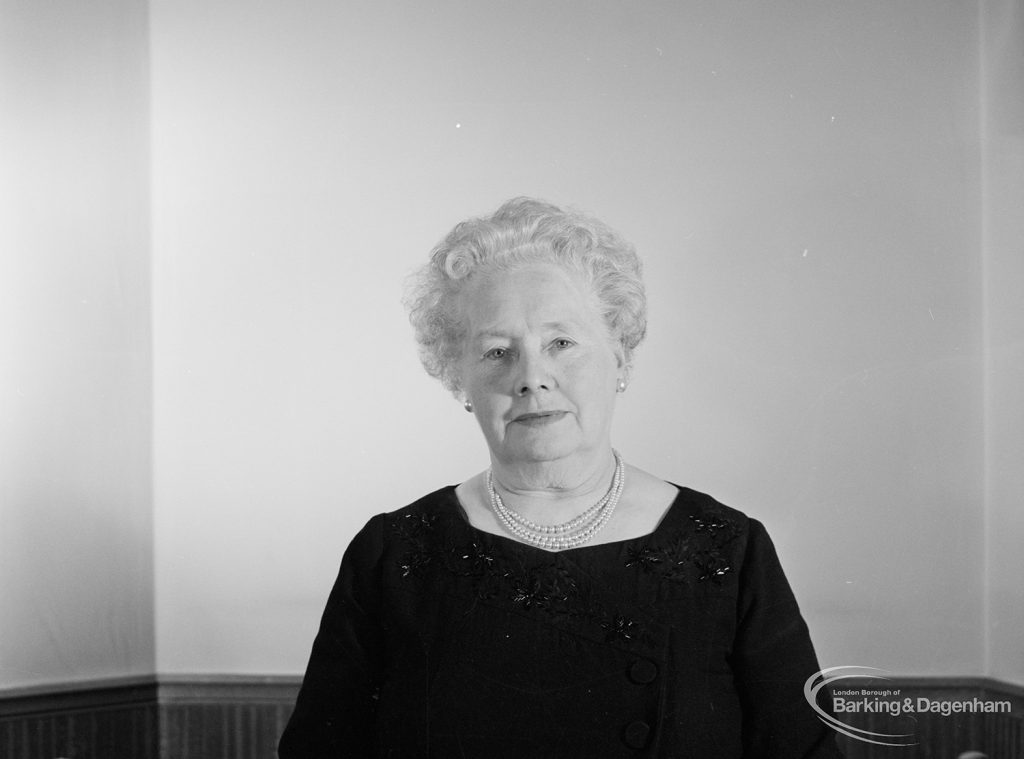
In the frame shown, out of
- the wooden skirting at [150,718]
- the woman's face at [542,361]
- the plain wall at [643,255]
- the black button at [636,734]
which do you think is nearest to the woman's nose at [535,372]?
the woman's face at [542,361]

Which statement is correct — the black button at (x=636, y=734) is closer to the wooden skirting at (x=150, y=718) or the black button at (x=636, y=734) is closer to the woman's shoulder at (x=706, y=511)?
the woman's shoulder at (x=706, y=511)

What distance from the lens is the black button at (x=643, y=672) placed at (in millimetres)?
1911

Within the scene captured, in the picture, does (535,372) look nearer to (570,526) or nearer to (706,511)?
(570,526)

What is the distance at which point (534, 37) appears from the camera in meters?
2.21

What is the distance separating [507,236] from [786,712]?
1073mm

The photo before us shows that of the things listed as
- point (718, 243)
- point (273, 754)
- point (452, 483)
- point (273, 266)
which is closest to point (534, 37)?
point (718, 243)

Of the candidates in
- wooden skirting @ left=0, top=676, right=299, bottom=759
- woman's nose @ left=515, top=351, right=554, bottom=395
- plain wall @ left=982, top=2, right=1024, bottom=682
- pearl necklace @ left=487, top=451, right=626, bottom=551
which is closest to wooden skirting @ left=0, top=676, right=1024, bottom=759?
wooden skirting @ left=0, top=676, right=299, bottom=759

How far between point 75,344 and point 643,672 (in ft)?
4.83

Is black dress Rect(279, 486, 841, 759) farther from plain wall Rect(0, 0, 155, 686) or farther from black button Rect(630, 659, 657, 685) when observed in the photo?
plain wall Rect(0, 0, 155, 686)

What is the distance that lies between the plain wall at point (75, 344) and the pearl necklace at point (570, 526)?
906mm

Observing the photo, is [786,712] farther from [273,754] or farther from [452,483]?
[273,754]

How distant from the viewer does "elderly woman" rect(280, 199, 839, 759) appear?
1.92 m

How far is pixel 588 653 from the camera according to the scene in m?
1.95

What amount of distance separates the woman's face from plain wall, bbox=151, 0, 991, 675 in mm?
122
